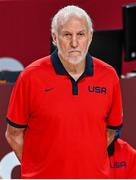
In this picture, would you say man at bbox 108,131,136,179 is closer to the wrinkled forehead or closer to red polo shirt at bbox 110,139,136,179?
red polo shirt at bbox 110,139,136,179

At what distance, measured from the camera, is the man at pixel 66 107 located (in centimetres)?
258

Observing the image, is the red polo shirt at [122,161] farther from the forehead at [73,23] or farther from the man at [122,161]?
the forehead at [73,23]

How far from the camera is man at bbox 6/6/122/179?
2.58 m

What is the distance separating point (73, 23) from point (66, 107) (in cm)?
38

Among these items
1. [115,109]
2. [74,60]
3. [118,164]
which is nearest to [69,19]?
[74,60]

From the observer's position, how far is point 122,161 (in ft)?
11.6

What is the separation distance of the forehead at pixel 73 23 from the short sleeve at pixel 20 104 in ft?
0.99

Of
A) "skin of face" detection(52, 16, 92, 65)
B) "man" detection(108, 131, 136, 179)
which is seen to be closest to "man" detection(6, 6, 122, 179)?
"skin of face" detection(52, 16, 92, 65)

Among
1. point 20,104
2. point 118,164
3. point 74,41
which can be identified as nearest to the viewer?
point 74,41

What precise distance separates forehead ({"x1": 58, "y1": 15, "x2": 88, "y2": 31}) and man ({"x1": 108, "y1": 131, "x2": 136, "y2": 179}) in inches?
42.0

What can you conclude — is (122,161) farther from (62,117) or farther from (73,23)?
(73,23)

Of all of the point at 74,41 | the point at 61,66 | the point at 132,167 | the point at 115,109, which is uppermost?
the point at 74,41

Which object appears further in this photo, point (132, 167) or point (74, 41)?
point (132, 167)

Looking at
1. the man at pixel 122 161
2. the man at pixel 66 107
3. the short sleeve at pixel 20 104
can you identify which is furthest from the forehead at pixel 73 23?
→ the man at pixel 122 161
